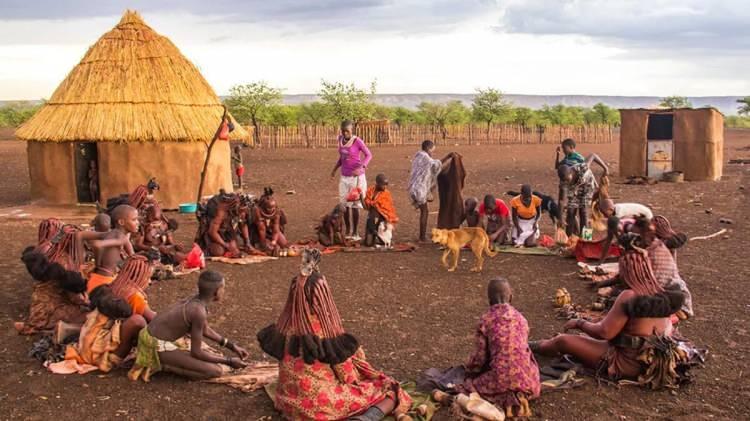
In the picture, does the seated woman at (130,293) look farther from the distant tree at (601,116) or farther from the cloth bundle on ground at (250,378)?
the distant tree at (601,116)

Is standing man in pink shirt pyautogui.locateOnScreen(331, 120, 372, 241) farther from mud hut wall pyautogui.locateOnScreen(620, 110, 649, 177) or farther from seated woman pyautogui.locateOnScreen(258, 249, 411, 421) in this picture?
mud hut wall pyautogui.locateOnScreen(620, 110, 649, 177)

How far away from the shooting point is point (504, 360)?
4746 millimetres

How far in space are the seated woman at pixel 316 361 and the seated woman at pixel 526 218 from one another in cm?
578

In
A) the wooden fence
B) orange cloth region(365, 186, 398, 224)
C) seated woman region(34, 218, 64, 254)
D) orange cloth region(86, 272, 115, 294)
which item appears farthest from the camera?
the wooden fence

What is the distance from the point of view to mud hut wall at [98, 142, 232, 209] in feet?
46.2

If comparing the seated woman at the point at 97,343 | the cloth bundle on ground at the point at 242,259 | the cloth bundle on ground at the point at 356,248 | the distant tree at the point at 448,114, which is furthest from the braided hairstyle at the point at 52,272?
the distant tree at the point at 448,114

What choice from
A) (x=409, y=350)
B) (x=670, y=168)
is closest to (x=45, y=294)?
(x=409, y=350)

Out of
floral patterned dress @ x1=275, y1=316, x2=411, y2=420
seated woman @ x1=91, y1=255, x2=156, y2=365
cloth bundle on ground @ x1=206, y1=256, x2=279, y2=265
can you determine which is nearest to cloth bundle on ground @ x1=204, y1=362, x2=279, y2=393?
floral patterned dress @ x1=275, y1=316, x2=411, y2=420

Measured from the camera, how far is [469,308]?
7.41 m

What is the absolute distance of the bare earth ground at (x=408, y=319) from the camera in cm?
497

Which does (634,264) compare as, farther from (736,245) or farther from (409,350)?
(736,245)

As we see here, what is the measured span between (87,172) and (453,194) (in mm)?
8300

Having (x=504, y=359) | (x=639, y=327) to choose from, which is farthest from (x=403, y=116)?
(x=504, y=359)

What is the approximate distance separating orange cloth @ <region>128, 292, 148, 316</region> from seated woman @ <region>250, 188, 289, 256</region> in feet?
13.9
